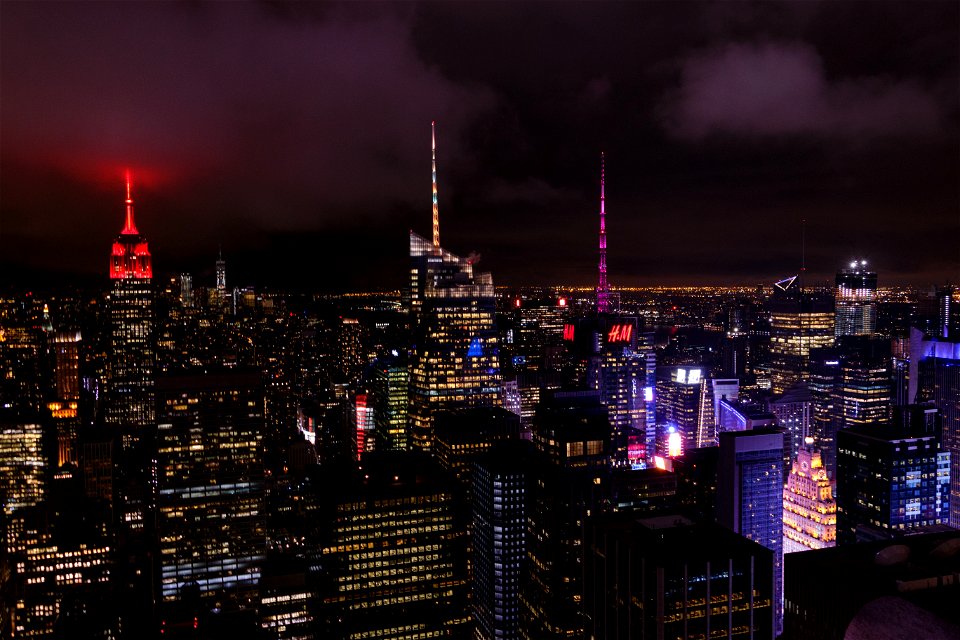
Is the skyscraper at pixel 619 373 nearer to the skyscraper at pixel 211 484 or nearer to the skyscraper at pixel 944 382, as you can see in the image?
the skyscraper at pixel 944 382

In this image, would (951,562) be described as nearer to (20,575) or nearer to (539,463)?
(539,463)

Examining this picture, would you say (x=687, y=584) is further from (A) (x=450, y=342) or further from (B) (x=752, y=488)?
(A) (x=450, y=342)

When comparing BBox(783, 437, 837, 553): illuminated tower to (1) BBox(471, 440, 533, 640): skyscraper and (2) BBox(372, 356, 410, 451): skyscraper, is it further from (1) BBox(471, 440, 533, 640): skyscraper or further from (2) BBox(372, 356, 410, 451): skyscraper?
(2) BBox(372, 356, 410, 451): skyscraper

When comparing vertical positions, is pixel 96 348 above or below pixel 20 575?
above

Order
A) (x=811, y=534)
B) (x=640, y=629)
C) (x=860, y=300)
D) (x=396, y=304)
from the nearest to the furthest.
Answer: (x=640, y=629) → (x=811, y=534) → (x=860, y=300) → (x=396, y=304)

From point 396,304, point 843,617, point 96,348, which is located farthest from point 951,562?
point 396,304
